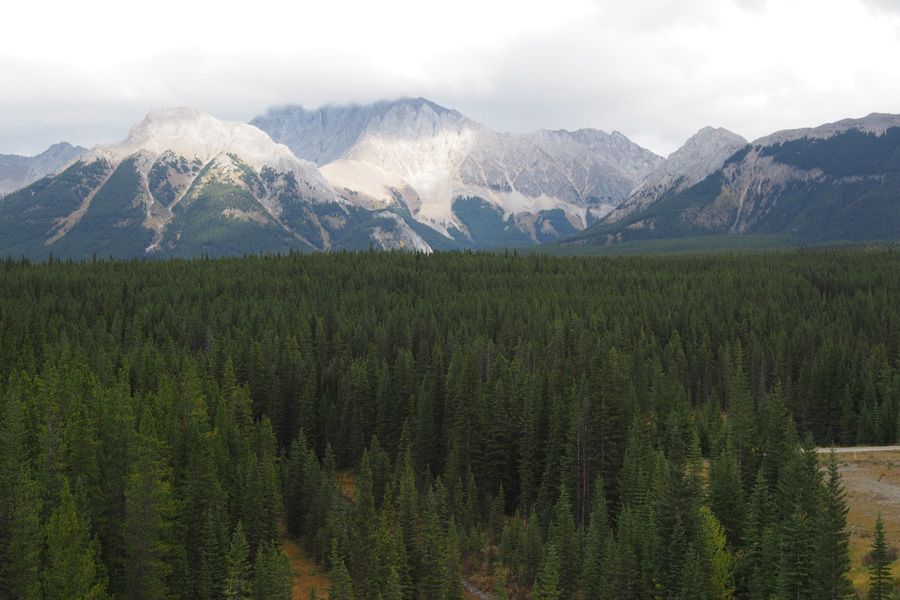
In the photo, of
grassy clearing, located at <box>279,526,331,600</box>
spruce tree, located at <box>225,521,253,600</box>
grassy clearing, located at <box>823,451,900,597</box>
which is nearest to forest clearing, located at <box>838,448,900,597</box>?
grassy clearing, located at <box>823,451,900,597</box>

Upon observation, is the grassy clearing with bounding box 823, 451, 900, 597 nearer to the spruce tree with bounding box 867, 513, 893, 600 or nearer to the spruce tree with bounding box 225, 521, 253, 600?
the spruce tree with bounding box 867, 513, 893, 600

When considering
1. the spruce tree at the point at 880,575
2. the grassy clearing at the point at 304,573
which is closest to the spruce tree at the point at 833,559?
the spruce tree at the point at 880,575

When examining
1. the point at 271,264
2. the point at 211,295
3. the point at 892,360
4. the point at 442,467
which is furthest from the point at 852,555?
the point at 271,264

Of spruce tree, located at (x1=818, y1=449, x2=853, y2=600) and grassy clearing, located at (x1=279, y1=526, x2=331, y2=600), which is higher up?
spruce tree, located at (x1=818, y1=449, x2=853, y2=600)

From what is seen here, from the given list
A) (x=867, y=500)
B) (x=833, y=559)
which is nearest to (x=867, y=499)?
(x=867, y=500)

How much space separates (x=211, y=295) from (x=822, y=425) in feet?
362

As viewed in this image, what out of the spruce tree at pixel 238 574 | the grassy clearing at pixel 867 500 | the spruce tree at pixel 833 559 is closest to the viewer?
the spruce tree at pixel 833 559

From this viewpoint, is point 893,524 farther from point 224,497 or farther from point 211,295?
point 211,295

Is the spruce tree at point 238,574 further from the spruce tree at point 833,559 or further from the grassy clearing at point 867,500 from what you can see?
the grassy clearing at point 867,500

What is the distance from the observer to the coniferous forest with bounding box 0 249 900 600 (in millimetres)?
48375

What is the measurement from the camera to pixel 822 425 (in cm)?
10088

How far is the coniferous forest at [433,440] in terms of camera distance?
1905 inches

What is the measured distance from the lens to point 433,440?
88.2 meters

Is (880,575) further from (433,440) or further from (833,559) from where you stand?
(433,440)
